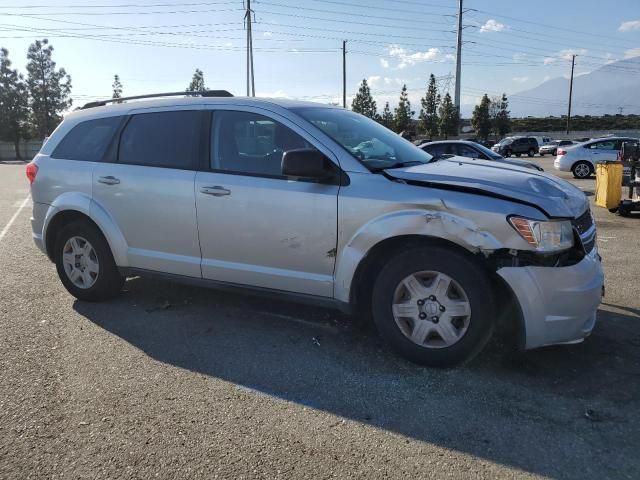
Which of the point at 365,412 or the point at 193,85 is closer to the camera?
the point at 365,412

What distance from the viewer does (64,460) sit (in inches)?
110

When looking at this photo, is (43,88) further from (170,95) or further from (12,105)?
(170,95)

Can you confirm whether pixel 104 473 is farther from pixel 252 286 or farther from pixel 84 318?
pixel 84 318

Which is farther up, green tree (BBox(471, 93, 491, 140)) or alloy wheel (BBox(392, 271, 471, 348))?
green tree (BBox(471, 93, 491, 140))

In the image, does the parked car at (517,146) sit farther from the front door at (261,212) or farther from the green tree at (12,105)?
the green tree at (12,105)

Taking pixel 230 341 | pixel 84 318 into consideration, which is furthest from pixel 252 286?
pixel 84 318

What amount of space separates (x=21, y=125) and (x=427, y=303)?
7569 cm

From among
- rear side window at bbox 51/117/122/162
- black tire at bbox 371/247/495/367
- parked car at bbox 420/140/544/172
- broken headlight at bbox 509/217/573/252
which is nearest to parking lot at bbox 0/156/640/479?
black tire at bbox 371/247/495/367

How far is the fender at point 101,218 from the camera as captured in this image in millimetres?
4895

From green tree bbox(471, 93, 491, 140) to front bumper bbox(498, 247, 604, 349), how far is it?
70.3m

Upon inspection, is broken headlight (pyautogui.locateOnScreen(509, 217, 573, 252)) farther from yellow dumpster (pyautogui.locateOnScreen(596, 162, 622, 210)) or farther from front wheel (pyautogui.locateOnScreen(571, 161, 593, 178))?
front wheel (pyautogui.locateOnScreen(571, 161, 593, 178))

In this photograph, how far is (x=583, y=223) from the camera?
12.2 feet

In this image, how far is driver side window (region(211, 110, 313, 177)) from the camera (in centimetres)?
418

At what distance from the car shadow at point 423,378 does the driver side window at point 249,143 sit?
4.43 ft
